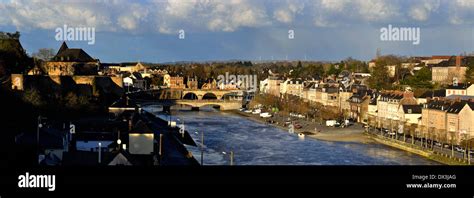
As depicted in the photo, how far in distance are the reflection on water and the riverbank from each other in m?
0.42

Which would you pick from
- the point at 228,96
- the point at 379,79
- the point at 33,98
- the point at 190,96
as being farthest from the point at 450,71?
the point at 33,98

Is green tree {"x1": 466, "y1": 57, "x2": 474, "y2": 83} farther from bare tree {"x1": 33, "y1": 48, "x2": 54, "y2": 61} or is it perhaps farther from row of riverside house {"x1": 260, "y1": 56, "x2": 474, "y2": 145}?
bare tree {"x1": 33, "y1": 48, "x2": 54, "y2": 61}

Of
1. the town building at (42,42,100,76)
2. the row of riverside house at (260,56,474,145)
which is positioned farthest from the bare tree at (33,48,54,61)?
the row of riverside house at (260,56,474,145)

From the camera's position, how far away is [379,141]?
1066cm

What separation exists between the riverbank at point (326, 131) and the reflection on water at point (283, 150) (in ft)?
1.38

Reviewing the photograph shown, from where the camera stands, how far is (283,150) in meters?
9.03

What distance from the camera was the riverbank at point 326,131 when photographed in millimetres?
11055

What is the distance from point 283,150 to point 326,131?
3.65 metres

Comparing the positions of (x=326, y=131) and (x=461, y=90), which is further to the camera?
(x=326, y=131)

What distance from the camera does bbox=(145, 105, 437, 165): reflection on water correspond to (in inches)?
306

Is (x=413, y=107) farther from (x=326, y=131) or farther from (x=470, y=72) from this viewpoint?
(x=470, y=72)

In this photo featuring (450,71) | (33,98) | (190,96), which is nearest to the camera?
(33,98)

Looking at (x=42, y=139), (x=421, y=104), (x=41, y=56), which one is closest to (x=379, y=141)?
(x=421, y=104)

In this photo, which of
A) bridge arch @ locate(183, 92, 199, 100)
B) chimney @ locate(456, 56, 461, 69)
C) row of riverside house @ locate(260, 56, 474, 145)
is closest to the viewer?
row of riverside house @ locate(260, 56, 474, 145)
